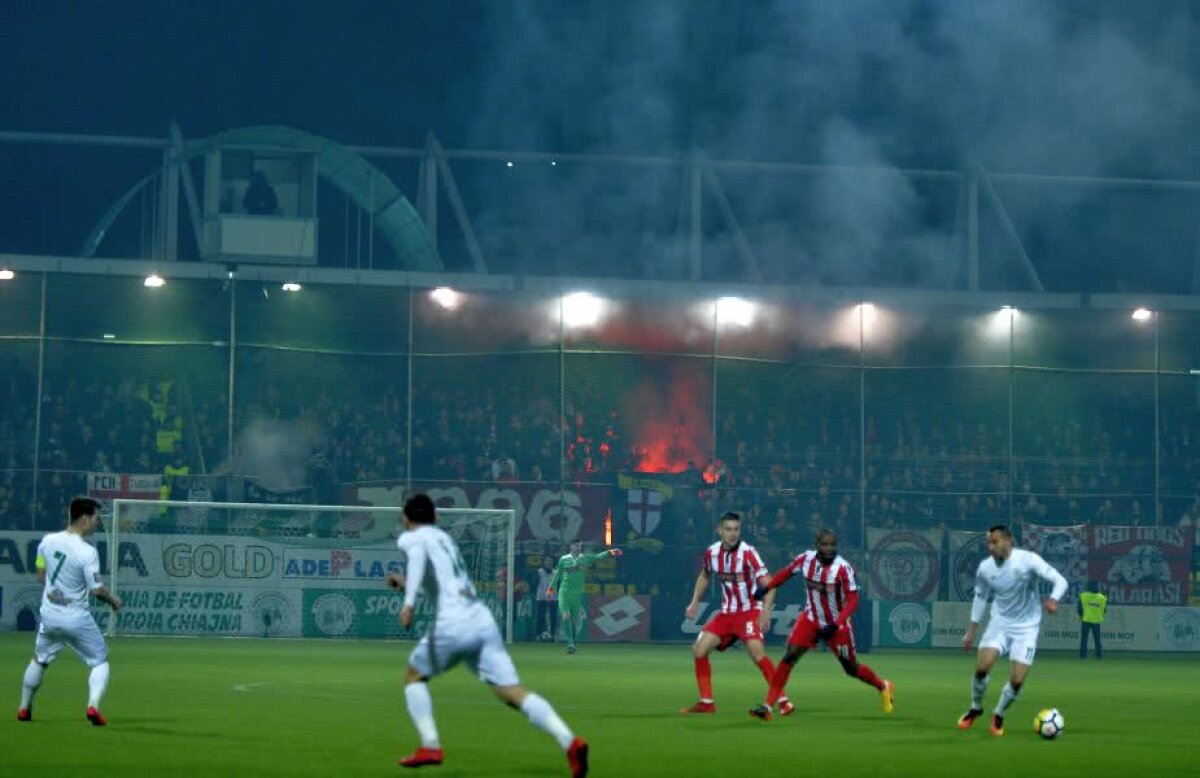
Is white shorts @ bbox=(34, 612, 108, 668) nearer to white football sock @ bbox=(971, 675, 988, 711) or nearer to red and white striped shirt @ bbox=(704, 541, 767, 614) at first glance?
red and white striped shirt @ bbox=(704, 541, 767, 614)

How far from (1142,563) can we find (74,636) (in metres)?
33.8

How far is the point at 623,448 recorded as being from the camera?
47344mm

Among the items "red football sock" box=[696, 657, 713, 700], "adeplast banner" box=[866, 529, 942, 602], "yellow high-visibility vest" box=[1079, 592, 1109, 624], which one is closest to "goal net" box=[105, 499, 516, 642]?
"adeplast banner" box=[866, 529, 942, 602]

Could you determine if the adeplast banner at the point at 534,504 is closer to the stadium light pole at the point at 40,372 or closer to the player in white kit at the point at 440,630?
the stadium light pole at the point at 40,372

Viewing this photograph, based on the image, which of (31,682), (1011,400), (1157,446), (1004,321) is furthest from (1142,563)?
(31,682)

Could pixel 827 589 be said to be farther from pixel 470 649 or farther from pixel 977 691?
pixel 470 649

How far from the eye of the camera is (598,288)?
48.0m

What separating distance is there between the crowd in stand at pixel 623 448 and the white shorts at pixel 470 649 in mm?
31220

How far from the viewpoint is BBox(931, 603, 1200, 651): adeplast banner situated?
4434 cm

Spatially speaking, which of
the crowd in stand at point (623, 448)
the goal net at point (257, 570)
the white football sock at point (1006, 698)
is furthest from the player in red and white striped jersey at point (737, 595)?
the crowd in stand at point (623, 448)

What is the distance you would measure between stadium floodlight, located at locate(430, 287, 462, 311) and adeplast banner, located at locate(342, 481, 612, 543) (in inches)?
209

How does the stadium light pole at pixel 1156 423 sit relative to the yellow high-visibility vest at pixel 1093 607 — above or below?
above

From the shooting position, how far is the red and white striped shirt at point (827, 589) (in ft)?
66.9

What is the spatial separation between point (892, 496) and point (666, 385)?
6431 mm
